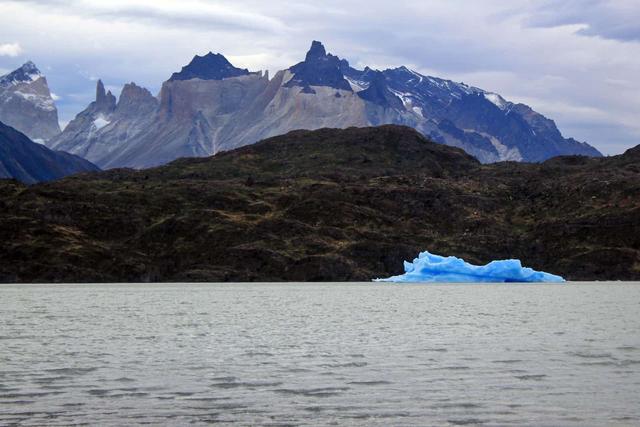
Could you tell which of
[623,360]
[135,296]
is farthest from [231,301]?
[623,360]

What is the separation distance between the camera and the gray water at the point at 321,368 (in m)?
37.8

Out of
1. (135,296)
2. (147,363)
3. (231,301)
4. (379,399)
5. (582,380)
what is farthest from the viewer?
(135,296)

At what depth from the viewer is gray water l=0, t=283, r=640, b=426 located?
37750 millimetres

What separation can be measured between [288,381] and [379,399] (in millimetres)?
7731

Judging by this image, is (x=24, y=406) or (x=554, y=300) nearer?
(x=24, y=406)

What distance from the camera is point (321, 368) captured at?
53219 millimetres

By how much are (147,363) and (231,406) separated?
1790 cm

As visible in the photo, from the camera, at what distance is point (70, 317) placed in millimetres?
104188

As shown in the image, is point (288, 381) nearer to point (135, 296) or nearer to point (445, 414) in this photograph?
point (445, 414)

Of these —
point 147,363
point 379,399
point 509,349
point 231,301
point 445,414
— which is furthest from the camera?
point 231,301

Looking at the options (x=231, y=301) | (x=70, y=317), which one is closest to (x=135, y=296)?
(x=231, y=301)

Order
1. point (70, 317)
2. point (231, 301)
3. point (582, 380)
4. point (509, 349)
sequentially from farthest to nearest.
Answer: point (231, 301), point (70, 317), point (509, 349), point (582, 380)

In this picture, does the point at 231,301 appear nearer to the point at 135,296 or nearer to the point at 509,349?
the point at 135,296

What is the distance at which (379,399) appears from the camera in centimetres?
4119
